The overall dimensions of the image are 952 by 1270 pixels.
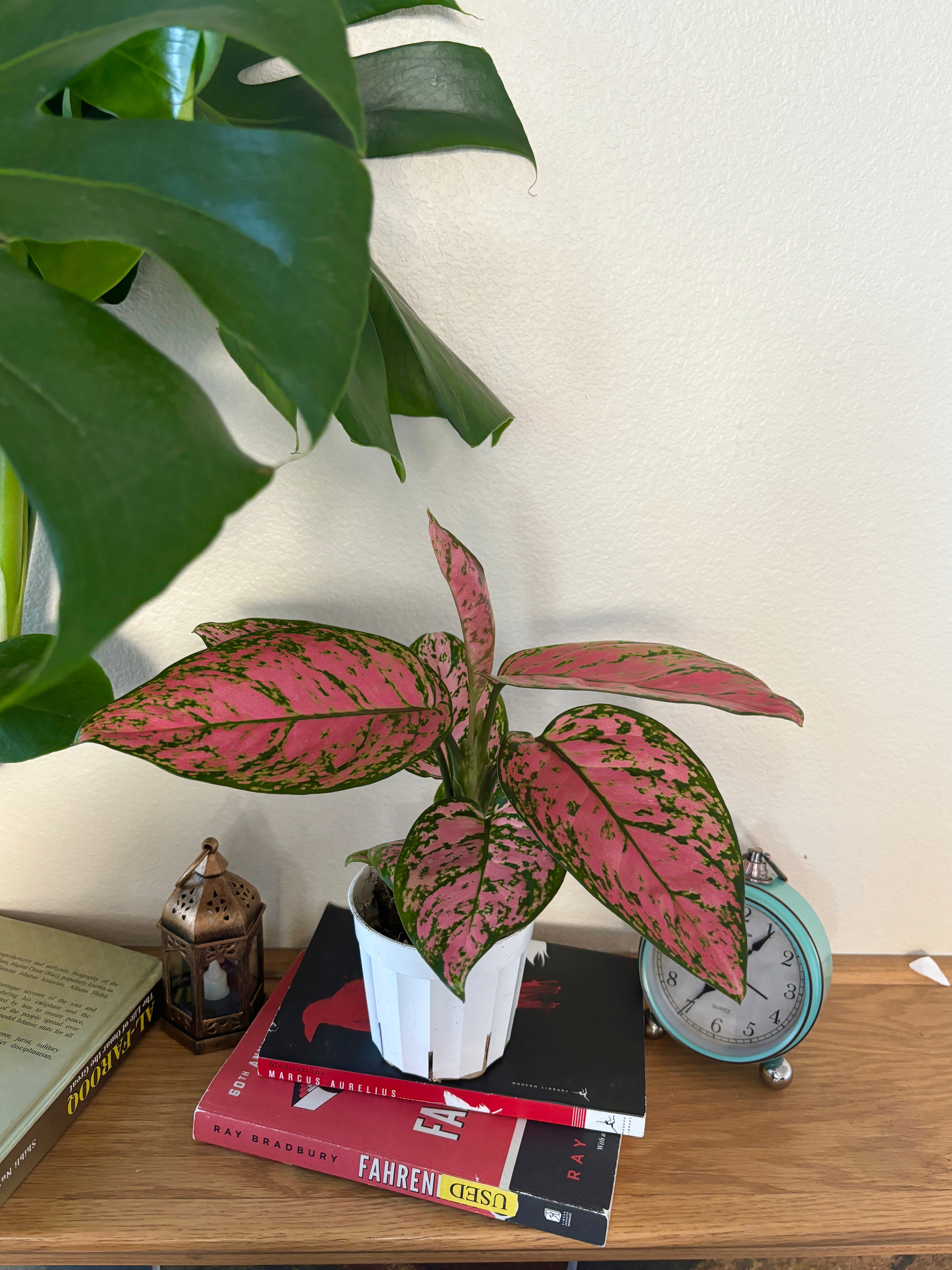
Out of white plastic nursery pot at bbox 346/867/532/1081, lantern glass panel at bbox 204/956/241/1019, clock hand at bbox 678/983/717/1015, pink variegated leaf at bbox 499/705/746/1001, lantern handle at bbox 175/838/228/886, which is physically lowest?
clock hand at bbox 678/983/717/1015

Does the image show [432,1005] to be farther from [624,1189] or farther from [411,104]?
[411,104]

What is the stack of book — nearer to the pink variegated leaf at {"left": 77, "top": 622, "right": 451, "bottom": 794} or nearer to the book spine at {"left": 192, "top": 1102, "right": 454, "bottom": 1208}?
the book spine at {"left": 192, "top": 1102, "right": 454, "bottom": 1208}

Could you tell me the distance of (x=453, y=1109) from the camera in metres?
0.66

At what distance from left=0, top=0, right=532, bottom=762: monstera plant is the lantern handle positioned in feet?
1.36

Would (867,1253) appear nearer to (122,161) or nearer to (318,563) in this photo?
(318,563)

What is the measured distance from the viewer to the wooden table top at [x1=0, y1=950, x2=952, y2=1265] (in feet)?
1.91

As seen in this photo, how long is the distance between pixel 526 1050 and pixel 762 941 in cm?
24

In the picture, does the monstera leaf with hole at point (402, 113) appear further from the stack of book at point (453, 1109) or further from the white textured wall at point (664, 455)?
the stack of book at point (453, 1109)

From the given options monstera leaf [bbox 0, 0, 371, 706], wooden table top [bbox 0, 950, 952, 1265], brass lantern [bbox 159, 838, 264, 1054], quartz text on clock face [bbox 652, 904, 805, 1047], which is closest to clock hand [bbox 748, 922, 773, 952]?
quartz text on clock face [bbox 652, 904, 805, 1047]

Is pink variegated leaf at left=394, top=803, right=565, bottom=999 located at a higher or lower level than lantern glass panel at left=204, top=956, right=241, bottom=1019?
higher

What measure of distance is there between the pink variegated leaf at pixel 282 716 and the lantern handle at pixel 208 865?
0.25m

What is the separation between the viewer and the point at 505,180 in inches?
26.1

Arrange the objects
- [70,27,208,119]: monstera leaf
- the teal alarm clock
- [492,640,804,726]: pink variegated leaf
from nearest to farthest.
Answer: [70,27,208,119]: monstera leaf
[492,640,804,726]: pink variegated leaf
the teal alarm clock

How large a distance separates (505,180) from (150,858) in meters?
0.75
